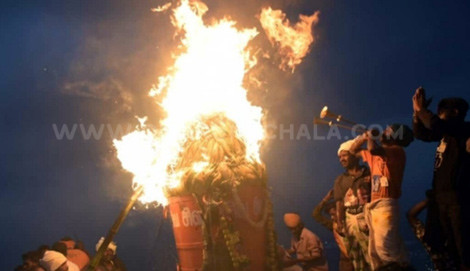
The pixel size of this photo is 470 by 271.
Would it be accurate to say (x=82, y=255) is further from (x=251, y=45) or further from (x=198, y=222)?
(x=251, y=45)

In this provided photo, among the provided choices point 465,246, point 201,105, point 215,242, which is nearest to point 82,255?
point 215,242

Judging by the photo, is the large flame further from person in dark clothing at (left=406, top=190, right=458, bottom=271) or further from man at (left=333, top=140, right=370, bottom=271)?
person in dark clothing at (left=406, top=190, right=458, bottom=271)

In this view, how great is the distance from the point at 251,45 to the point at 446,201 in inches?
277

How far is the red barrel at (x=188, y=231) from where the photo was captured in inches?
356

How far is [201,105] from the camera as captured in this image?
10.3m

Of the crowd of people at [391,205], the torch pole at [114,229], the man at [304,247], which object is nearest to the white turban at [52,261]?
the torch pole at [114,229]

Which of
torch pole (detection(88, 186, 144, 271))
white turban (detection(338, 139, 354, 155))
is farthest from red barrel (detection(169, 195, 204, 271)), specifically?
white turban (detection(338, 139, 354, 155))

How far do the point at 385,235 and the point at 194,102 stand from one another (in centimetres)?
523

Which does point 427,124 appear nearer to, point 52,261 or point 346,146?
point 346,146

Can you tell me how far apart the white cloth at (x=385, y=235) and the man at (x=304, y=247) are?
3.14m

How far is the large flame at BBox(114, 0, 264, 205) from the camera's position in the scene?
32.6 ft

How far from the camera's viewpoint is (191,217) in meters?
9.12

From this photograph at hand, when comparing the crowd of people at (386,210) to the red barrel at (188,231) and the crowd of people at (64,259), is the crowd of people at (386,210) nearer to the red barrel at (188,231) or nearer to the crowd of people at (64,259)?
the crowd of people at (64,259)

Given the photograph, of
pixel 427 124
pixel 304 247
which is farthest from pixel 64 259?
pixel 427 124
